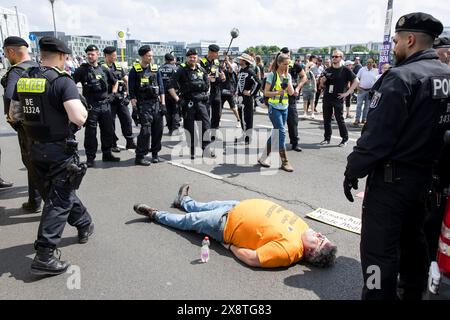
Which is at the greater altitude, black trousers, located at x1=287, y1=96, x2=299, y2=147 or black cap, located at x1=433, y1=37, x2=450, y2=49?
black cap, located at x1=433, y1=37, x2=450, y2=49

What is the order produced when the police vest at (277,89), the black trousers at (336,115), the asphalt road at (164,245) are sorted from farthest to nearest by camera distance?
the black trousers at (336,115) → the police vest at (277,89) → the asphalt road at (164,245)

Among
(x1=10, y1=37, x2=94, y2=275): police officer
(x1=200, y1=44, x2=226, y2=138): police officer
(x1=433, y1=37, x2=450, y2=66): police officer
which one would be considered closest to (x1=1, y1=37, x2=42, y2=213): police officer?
(x1=10, y1=37, x2=94, y2=275): police officer

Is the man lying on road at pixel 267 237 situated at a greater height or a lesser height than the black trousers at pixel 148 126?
lesser

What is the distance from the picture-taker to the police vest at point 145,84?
21.2 ft

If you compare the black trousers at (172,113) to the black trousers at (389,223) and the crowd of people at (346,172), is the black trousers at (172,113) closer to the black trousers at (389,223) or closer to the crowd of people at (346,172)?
the crowd of people at (346,172)

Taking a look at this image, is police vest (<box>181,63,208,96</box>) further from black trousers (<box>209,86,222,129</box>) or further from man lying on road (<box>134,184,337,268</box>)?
man lying on road (<box>134,184,337,268</box>)

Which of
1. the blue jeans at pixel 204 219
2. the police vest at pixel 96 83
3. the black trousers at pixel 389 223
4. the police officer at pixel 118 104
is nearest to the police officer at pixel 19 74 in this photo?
the blue jeans at pixel 204 219

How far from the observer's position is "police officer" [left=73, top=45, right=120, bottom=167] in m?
6.39

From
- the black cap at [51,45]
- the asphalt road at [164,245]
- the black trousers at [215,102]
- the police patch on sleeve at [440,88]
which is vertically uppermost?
the black cap at [51,45]

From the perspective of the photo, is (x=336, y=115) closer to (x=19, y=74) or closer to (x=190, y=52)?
(x=190, y=52)

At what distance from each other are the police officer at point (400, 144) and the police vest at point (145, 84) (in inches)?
186

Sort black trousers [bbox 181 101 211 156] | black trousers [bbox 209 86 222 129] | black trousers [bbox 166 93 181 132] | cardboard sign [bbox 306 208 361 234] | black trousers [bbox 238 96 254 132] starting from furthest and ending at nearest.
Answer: black trousers [bbox 166 93 181 132] < black trousers [bbox 209 86 222 129] < black trousers [bbox 238 96 254 132] < black trousers [bbox 181 101 211 156] < cardboard sign [bbox 306 208 361 234]

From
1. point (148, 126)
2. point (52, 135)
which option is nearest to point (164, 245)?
point (52, 135)

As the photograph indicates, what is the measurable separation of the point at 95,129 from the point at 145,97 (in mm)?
1058
